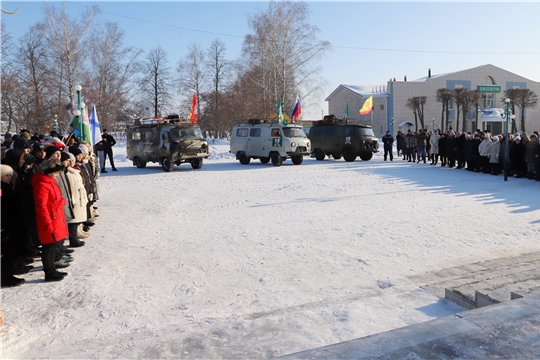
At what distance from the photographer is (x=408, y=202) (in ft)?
36.2

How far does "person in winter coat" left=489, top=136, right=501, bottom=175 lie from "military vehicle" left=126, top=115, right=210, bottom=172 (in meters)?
10.5

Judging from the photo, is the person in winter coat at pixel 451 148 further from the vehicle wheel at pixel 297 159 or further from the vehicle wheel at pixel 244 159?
the vehicle wheel at pixel 244 159

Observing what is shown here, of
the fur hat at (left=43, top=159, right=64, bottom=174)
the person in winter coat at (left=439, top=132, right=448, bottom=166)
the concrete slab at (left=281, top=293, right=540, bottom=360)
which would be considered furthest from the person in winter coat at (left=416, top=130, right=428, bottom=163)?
the concrete slab at (left=281, top=293, right=540, bottom=360)

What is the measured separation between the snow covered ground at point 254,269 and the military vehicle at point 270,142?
799 centimetres

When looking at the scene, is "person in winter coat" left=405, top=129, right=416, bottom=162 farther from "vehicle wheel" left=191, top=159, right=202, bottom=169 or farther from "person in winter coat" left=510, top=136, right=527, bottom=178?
"vehicle wheel" left=191, top=159, right=202, bottom=169

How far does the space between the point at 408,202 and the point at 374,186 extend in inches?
112

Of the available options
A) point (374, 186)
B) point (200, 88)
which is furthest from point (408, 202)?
point (200, 88)

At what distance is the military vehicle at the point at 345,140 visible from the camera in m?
22.8

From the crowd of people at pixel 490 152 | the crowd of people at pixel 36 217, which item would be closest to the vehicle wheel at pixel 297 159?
the crowd of people at pixel 490 152

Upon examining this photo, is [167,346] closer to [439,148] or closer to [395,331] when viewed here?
[395,331]

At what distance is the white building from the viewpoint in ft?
186

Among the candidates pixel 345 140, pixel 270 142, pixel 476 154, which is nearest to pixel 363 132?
pixel 345 140

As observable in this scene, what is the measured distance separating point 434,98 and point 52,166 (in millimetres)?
57561

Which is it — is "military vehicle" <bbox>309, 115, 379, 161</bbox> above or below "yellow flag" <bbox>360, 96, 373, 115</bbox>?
below
